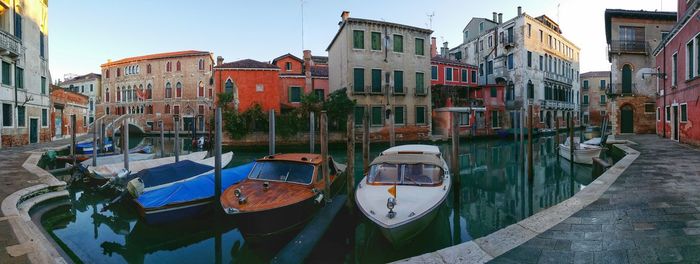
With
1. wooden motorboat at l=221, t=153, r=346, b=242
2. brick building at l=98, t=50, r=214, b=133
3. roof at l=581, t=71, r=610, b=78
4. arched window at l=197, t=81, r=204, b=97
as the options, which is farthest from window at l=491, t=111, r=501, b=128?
arched window at l=197, t=81, r=204, b=97

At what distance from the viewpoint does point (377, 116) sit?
83.9ft

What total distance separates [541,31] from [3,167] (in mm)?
40606

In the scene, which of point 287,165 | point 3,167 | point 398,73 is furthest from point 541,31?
point 3,167

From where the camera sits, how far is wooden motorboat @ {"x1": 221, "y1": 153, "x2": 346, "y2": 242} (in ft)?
21.1

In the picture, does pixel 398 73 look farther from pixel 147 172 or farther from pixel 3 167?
pixel 3 167

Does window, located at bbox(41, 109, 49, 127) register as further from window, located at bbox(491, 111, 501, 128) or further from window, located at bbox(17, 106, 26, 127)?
window, located at bbox(491, 111, 501, 128)

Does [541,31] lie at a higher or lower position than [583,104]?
higher

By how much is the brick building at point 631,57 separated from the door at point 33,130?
119 feet

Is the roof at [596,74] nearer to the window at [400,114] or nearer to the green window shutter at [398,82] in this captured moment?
the green window shutter at [398,82]

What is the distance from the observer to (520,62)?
32.8 meters

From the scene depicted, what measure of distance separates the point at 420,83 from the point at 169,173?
21477 millimetres

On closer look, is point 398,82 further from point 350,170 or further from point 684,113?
point 350,170

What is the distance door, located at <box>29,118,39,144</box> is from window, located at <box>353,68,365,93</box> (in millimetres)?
19893

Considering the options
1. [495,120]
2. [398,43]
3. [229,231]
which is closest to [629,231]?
[229,231]
